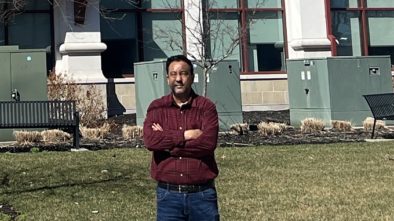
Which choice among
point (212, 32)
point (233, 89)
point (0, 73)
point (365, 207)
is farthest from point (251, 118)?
point (365, 207)

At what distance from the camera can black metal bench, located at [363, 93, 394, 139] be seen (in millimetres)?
13117

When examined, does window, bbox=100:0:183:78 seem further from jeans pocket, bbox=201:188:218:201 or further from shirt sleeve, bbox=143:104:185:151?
jeans pocket, bbox=201:188:218:201

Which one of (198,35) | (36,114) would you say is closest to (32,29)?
(198,35)

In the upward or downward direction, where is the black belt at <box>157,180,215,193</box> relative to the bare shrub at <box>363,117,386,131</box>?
downward

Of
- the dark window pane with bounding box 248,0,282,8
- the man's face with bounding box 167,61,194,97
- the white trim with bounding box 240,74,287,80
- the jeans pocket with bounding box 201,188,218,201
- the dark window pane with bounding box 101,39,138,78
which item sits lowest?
the jeans pocket with bounding box 201,188,218,201

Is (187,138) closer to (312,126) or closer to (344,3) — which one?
(312,126)

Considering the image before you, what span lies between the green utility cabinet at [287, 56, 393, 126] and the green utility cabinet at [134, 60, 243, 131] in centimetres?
214

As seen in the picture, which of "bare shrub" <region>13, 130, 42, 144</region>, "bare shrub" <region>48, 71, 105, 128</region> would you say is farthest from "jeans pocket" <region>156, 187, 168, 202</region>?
"bare shrub" <region>48, 71, 105, 128</region>

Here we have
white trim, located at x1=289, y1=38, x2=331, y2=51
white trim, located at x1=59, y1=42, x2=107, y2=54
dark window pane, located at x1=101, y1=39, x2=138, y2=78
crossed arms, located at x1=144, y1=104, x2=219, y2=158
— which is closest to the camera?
crossed arms, located at x1=144, y1=104, x2=219, y2=158

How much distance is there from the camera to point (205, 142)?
3732 mm

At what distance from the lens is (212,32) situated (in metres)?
21.5

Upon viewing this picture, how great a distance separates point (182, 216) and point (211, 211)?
196 millimetres

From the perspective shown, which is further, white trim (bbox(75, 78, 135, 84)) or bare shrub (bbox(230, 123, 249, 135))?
white trim (bbox(75, 78, 135, 84))

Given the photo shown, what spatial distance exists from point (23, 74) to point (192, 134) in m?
11.4
